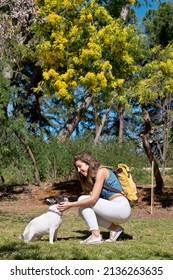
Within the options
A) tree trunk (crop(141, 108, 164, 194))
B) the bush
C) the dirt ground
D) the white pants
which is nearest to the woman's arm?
the white pants

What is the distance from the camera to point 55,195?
13773 mm

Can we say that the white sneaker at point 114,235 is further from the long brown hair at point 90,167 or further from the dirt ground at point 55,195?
the dirt ground at point 55,195

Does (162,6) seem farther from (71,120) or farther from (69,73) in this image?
(69,73)

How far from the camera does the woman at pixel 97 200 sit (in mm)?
6105

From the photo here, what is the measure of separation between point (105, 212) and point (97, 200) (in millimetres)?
180

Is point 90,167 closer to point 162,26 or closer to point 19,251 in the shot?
point 19,251

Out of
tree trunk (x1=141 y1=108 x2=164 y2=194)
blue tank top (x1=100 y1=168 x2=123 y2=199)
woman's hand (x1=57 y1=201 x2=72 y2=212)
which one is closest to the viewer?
woman's hand (x1=57 y1=201 x2=72 y2=212)

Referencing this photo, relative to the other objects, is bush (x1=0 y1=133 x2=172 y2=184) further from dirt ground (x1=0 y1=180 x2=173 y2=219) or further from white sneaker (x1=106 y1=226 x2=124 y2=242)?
white sneaker (x1=106 y1=226 x2=124 y2=242)

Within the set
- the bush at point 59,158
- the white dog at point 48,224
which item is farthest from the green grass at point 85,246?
the bush at point 59,158

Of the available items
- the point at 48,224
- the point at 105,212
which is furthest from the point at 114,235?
the point at 48,224

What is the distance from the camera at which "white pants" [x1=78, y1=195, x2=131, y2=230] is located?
6133 mm

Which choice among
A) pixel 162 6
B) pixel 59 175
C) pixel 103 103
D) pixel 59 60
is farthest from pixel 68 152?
pixel 162 6

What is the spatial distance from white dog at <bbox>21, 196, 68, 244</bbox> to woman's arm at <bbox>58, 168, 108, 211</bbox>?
0.35 feet

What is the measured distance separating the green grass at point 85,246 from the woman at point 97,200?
0.30 metres
